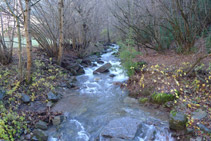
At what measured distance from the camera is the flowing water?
545cm

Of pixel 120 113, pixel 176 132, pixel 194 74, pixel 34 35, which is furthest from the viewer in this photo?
pixel 34 35

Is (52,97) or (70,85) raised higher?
(70,85)

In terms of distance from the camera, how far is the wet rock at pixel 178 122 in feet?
17.3

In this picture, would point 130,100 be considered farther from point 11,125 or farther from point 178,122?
point 11,125

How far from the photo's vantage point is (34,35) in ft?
39.7

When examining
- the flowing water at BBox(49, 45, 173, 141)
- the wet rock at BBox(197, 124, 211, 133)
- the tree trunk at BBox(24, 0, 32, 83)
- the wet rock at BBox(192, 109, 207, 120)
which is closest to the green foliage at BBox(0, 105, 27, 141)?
the flowing water at BBox(49, 45, 173, 141)

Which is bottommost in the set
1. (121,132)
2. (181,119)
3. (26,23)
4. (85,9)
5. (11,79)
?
(121,132)

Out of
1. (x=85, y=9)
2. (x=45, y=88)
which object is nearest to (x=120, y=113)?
(x=45, y=88)

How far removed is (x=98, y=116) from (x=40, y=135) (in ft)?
7.71

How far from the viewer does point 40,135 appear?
5.20 m

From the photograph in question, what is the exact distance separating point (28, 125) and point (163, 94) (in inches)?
211

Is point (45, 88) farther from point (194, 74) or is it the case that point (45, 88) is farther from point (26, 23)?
point (194, 74)

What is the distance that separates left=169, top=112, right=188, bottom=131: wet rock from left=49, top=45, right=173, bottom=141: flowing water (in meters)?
0.27

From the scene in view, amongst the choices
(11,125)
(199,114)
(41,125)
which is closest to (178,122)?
(199,114)
